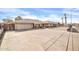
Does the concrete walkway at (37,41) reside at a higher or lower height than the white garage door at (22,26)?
lower

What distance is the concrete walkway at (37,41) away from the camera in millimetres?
2258

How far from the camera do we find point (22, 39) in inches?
89.5

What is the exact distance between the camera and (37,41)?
89.4 inches

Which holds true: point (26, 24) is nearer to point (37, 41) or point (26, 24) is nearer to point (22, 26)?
point (22, 26)

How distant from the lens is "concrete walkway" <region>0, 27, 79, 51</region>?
2258 millimetres

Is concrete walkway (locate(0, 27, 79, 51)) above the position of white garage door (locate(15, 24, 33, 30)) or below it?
below

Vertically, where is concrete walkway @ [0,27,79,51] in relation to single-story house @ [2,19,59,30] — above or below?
below

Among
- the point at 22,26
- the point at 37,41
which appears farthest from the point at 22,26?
the point at 37,41

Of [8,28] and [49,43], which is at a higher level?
[8,28]

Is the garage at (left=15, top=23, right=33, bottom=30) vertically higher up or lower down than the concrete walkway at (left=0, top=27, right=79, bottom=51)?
higher up

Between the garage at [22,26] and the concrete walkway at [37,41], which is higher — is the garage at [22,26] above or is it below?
above

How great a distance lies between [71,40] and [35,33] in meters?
0.54
